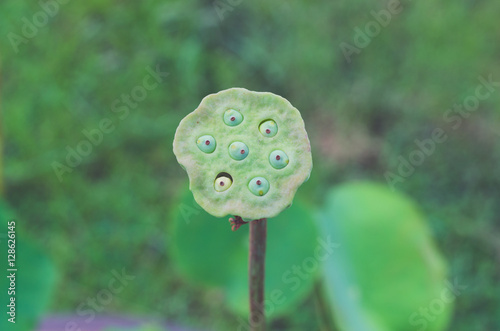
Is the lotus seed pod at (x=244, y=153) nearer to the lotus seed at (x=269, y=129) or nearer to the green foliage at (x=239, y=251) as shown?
the lotus seed at (x=269, y=129)

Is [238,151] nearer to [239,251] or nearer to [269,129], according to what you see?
[269,129]

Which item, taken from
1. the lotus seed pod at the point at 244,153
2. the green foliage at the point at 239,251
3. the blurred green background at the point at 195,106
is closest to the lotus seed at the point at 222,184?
the lotus seed pod at the point at 244,153

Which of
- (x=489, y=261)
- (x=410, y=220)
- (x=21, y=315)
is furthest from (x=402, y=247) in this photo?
(x=489, y=261)

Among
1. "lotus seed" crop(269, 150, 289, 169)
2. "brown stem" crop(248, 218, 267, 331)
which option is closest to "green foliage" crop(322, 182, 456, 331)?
"brown stem" crop(248, 218, 267, 331)

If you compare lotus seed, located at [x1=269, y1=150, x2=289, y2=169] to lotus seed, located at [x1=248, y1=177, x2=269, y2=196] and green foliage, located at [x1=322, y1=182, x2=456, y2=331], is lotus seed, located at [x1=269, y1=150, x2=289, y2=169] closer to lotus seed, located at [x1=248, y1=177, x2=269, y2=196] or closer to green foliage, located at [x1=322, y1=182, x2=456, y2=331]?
lotus seed, located at [x1=248, y1=177, x2=269, y2=196]

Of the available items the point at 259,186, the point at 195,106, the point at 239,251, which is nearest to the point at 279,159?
the point at 259,186

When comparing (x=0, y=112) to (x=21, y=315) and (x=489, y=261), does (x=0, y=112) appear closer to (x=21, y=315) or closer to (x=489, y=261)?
(x=21, y=315)
